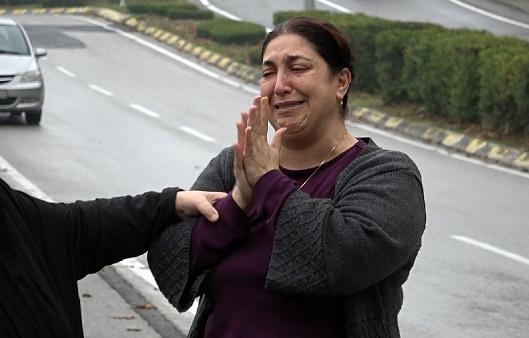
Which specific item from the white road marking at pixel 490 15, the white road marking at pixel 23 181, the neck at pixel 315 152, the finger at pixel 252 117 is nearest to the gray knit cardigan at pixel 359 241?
the neck at pixel 315 152

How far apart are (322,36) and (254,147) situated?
43 centimetres

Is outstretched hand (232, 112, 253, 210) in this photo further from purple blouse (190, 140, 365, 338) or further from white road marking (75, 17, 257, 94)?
white road marking (75, 17, 257, 94)

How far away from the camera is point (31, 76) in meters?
22.7

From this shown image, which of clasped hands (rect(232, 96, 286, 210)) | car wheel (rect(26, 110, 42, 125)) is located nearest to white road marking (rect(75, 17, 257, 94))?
car wheel (rect(26, 110, 42, 125))

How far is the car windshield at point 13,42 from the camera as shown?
23531 mm

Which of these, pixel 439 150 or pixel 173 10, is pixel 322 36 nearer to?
pixel 439 150

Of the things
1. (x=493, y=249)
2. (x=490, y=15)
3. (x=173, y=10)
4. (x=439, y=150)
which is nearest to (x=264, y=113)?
(x=493, y=249)

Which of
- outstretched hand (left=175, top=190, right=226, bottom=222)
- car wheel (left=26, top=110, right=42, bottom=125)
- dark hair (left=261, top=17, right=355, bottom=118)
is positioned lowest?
car wheel (left=26, top=110, right=42, bottom=125)

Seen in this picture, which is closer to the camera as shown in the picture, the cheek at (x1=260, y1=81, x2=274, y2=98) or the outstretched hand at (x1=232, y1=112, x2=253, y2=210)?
the outstretched hand at (x1=232, y1=112, x2=253, y2=210)

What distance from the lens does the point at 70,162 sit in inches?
694

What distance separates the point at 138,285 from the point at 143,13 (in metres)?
30.5

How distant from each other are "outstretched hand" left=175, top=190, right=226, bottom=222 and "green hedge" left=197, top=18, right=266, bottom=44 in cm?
2773

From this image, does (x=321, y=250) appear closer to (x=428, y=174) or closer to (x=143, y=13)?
(x=428, y=174)

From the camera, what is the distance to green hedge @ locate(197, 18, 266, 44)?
107 ft
